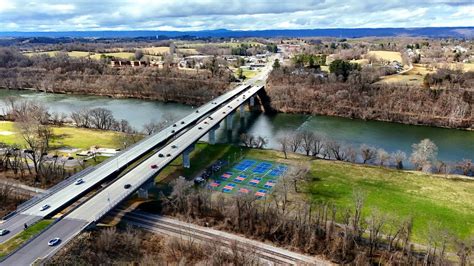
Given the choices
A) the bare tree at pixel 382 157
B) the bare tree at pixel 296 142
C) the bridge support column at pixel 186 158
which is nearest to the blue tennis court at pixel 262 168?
the bare tree at pixel 296 142

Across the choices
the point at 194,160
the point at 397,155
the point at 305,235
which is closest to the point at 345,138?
the point at 397,155

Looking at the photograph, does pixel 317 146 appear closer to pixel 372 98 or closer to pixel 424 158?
pixel 424 158

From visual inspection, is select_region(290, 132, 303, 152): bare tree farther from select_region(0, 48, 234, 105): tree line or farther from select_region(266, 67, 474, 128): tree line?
select_region(0, 48, 234, 105): tree line

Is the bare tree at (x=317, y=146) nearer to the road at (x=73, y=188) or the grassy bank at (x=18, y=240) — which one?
the road at (x=73, y=188)

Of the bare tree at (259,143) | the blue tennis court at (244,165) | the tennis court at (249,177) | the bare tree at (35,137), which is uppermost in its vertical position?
the bare tree at (35,137)

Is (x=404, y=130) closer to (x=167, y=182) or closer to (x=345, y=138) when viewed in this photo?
(x=345, y=138)

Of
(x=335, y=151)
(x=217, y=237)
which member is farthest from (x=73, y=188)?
(x=335, y=151)
